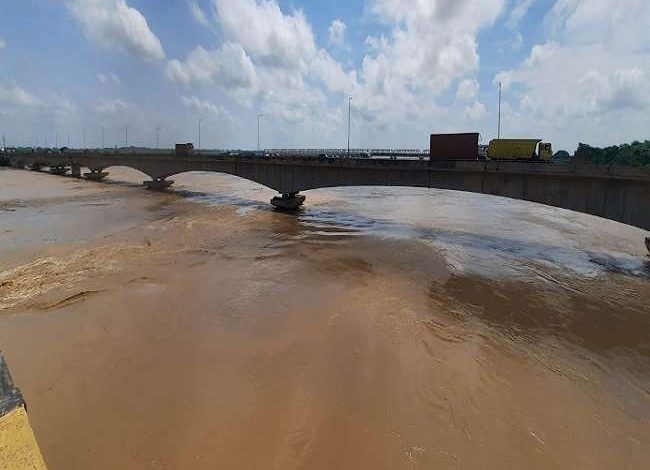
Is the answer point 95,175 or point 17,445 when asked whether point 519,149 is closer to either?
point 17,445

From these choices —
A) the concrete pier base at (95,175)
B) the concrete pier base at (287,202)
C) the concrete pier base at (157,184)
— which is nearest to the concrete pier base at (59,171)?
the concrete pier base at (95,175)

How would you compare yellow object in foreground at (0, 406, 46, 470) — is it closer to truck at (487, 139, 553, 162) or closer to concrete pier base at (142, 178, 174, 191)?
truck at (487, 139, 553, 162)

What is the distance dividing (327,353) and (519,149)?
3181 centimetres

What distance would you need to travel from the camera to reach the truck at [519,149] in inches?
1350

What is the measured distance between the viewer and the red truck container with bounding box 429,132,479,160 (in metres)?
30.9

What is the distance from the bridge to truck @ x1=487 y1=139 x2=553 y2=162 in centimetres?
1026

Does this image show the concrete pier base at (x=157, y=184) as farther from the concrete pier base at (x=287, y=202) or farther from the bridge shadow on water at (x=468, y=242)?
the concrete pier base at (x=287, y=202)

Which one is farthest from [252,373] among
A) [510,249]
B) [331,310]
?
[510,249]

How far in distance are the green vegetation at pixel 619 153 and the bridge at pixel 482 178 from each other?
65.6m

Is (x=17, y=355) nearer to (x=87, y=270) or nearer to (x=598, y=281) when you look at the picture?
(x=87, y=270)

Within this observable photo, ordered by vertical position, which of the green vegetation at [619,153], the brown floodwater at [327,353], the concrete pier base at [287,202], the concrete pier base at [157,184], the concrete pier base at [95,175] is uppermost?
the green vegetation at [619,153]

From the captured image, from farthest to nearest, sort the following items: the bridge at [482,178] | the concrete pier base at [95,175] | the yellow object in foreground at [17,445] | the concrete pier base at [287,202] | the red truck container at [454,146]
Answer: the concrete pier base at [95,175] < the concrete pier base at [287,202] < the red truck container at [454,146] < the bridge at [482,178] < the yellow object in foreground at [17,445]

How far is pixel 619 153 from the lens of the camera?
311 feet

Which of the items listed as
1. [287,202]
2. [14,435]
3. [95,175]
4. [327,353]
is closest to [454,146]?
[287,202]
